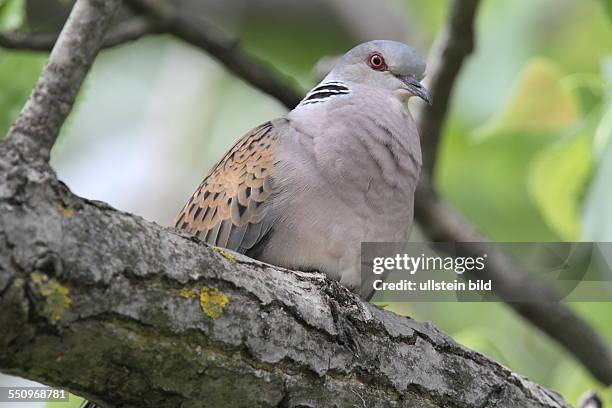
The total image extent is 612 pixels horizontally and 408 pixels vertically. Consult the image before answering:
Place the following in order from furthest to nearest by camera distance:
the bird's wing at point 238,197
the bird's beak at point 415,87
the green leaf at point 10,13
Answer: the bird's beak at point 415,87 → the bird's wing at point 238,197 → the green leaf at point 10,13

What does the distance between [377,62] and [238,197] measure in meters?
0.92

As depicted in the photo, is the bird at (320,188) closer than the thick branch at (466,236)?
Yes

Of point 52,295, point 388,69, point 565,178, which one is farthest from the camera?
point 388,69

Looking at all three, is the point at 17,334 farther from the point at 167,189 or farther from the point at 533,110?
the point at 167,189

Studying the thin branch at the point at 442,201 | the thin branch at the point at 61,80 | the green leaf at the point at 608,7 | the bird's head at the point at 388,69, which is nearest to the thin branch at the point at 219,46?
the thin branch at the point at 442,201

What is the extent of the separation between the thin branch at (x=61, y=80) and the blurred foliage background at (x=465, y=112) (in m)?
0.89

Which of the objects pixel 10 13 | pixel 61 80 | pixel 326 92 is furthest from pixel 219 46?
pixel 61 80

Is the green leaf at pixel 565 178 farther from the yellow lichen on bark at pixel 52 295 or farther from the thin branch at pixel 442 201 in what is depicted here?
the yellow lichen on bark at pixel 52 295

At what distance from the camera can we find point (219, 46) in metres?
4.38

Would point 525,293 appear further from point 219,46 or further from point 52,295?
point 52,295

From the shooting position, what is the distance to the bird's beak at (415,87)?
3895mm

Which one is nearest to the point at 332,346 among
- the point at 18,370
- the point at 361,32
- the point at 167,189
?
the point at 18,370

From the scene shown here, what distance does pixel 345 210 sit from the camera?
3.46m

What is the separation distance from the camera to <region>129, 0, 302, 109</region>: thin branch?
4.31m
